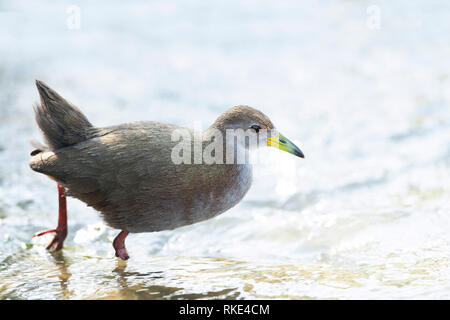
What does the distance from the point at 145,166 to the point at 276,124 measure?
16.7 feet

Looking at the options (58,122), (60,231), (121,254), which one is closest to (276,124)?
(60,231)

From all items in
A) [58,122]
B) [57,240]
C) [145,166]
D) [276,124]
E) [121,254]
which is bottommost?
[121,254]

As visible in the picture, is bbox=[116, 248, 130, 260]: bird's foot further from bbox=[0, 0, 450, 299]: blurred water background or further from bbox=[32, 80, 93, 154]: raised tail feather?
bbox=[32, 80, 93, 154]: raised tail feather

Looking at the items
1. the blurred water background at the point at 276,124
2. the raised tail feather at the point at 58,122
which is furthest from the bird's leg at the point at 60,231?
the raised tail feather at the point at 58,122

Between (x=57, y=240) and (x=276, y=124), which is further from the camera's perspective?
(x=276, y=124)

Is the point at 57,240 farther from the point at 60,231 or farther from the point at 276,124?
the point at 276,124

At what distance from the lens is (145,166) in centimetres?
474

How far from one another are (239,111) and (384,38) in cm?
854

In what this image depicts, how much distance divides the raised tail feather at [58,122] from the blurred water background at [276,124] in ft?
2.25

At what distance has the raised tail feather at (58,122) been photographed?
16.5ft

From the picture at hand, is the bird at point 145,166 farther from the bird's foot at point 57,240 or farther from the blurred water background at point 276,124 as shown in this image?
the bird's foot at point 57,240

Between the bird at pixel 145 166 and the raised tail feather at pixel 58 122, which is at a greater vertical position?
the raised tail feather at pixel 58 122
